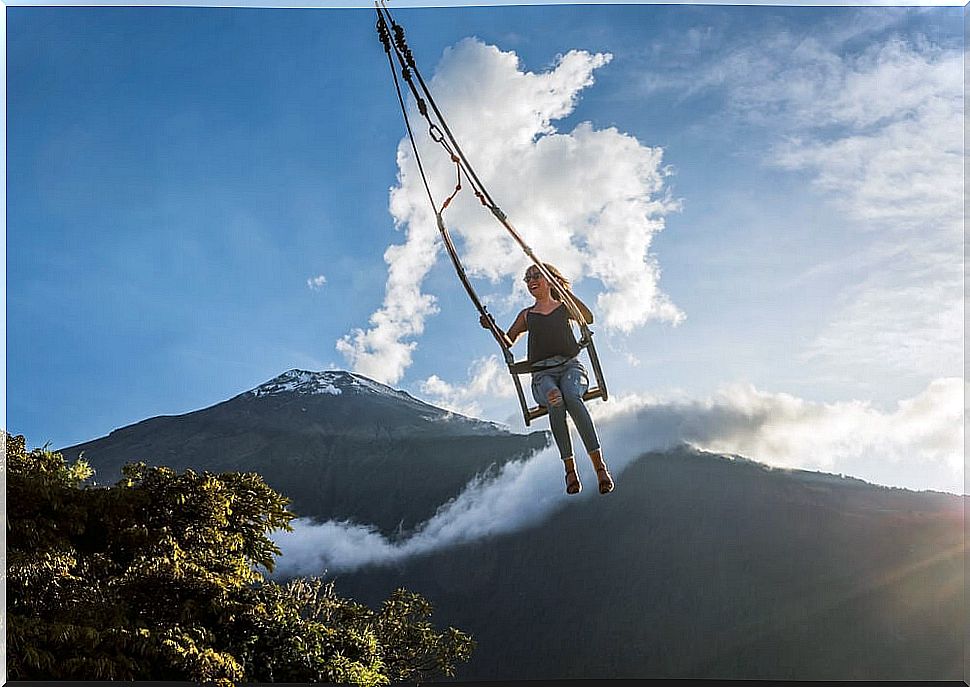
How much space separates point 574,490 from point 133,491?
2238mm

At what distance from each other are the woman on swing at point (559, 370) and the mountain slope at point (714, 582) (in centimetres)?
93

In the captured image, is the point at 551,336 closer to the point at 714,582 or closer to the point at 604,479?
the point at 604,479

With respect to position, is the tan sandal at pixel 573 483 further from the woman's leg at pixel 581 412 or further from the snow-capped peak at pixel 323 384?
the snow-capped peak at pixel 323 384

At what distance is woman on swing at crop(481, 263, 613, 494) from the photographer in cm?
547

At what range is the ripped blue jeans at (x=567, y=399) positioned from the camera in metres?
5.45

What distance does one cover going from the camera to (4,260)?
6324mm

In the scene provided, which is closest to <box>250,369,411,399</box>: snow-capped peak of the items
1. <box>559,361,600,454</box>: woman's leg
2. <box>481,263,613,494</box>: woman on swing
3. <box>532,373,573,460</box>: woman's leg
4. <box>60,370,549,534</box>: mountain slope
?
<box>60,370,549,534</box>: mountain slope

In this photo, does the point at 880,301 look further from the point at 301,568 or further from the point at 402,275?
the point at 301,568

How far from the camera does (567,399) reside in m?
5.47

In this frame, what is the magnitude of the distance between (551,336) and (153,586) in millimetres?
2347

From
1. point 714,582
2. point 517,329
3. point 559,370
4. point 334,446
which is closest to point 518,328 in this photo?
point 517,329

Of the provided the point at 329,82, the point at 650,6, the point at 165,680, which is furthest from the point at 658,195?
the point at 165,680

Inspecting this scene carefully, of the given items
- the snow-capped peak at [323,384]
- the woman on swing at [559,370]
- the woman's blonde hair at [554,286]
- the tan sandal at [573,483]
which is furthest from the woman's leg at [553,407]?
the snow-capped peak at [323,384]

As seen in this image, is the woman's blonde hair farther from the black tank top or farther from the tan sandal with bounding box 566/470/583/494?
the tan sandal with bounding box 566/470/583/494
